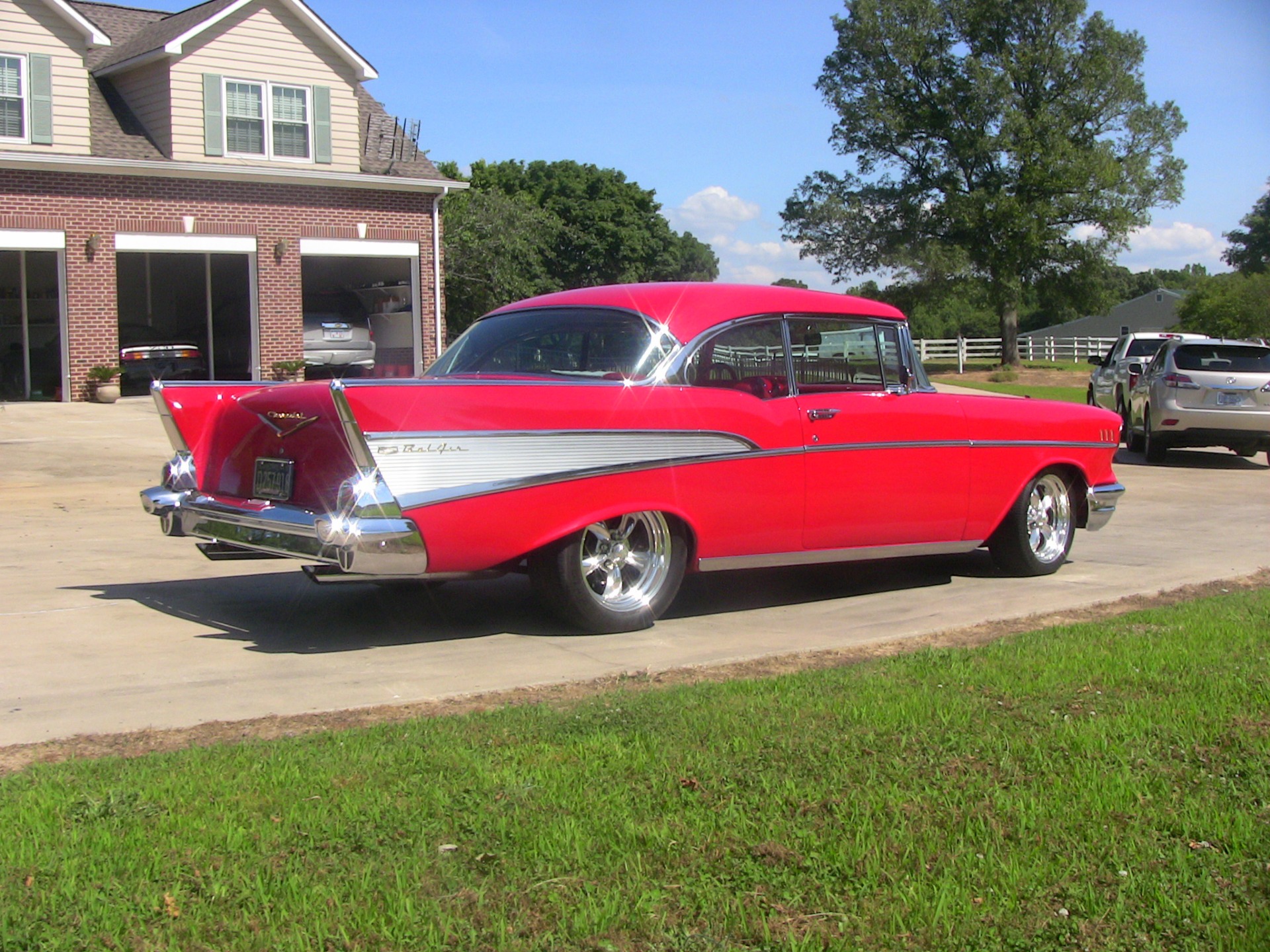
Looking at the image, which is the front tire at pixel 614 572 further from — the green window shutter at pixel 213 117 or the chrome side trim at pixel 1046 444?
the green window shutter at pixel 213 117

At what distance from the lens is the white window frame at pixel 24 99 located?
2070 centimetres

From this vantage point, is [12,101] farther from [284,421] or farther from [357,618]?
[284,421]

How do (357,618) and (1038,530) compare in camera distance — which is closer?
(357,618)

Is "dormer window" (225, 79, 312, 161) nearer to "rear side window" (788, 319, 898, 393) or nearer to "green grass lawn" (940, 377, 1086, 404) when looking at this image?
"green grass lawn" (940, 377, 1086, 404)

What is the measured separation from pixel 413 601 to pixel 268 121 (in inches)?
703

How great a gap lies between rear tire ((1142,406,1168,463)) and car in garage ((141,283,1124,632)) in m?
9.84

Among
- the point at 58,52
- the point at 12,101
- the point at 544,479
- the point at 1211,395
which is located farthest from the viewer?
the point at 58,52

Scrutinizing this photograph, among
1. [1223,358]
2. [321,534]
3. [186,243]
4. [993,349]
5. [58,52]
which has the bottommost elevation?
[321,534]

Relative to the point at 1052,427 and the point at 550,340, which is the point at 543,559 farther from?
the point at 1052,427

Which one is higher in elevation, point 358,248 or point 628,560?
point 358,248

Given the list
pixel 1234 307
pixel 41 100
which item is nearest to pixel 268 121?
pixel 41 100

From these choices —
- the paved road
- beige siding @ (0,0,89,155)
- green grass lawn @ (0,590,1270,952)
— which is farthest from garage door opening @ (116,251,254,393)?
green grass lawn @ (0,590,1270,952)

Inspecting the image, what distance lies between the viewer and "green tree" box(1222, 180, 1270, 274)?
102750 millimetres

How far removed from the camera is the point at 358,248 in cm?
2444
